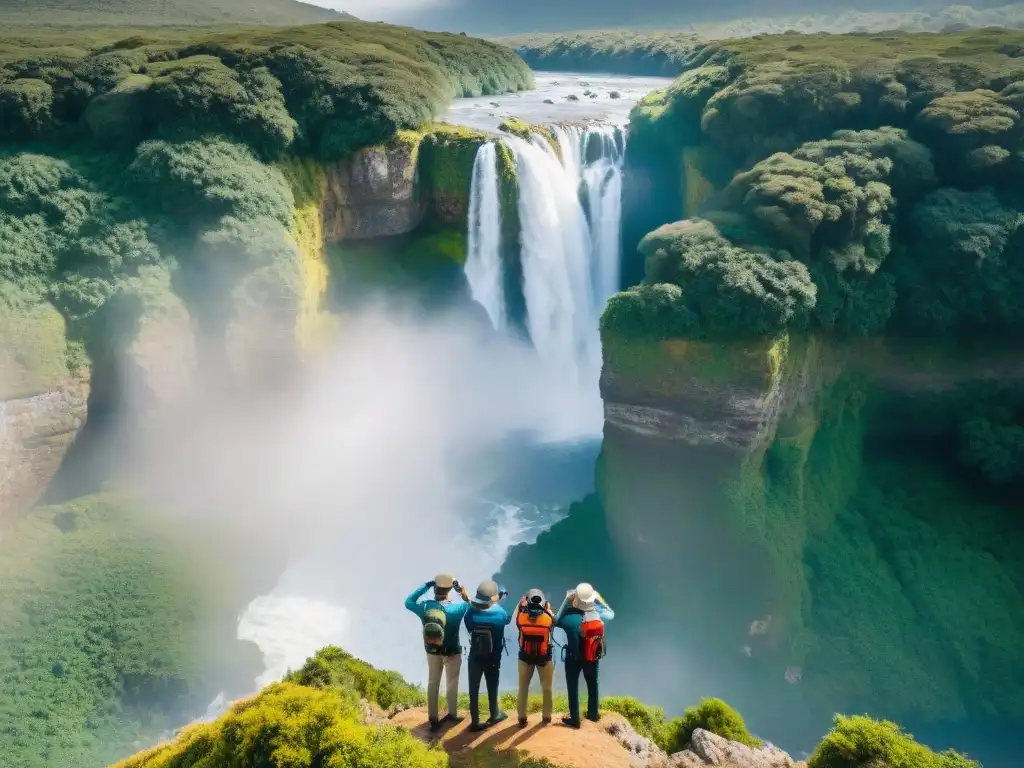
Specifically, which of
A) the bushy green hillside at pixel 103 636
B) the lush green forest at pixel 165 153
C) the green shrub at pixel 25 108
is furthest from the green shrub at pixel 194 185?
the bushy green hillside at pixel 103 636

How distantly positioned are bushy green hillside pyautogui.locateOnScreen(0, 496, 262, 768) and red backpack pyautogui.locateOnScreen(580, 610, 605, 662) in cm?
1280

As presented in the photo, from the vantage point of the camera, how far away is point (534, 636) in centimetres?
924

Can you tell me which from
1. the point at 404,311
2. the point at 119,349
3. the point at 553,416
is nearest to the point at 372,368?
the point at 404,311

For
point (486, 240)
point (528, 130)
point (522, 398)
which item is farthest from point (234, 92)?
point (522, 398)

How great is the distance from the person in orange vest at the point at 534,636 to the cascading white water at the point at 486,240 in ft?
→ 66.2

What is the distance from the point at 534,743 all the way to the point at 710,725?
3.18 m

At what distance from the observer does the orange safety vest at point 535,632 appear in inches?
361

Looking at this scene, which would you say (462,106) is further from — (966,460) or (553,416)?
(966,460)

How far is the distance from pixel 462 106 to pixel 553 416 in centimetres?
1806

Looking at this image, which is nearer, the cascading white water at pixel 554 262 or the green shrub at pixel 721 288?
the green shrub at pixel 721 288

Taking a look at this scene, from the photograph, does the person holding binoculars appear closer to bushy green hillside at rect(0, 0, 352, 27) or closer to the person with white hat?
Result: the person with white hat

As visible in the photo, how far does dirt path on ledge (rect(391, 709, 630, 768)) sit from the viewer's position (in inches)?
356

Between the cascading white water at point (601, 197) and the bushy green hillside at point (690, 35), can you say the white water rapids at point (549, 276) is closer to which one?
the cascading white water at point (601, 197)

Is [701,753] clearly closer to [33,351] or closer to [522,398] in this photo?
[33,351]
